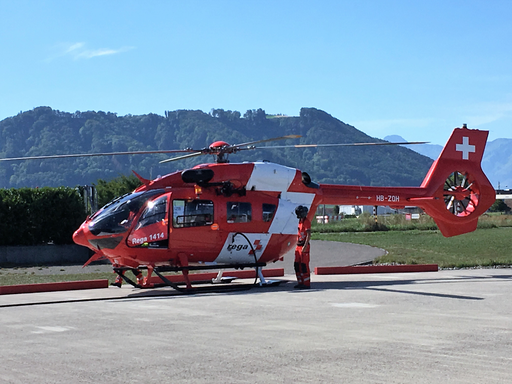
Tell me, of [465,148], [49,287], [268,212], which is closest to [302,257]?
[268,212]

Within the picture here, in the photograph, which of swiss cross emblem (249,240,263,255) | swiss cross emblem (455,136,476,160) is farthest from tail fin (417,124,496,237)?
swiss cross emblem (249,240,263,255)

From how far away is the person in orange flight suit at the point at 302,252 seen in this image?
1515 cm

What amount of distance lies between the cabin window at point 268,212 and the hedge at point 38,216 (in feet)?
43.0

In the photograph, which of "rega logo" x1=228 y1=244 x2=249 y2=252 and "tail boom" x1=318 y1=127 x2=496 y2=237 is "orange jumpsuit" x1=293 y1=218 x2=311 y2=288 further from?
"tail boom" x1=318 y1=127 x2=496 y2=237

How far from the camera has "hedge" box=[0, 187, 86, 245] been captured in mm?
25906

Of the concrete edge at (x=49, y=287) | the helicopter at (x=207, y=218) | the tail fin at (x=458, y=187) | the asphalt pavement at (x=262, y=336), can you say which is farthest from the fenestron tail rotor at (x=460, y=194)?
the concrete edge at (x=49, y=287)

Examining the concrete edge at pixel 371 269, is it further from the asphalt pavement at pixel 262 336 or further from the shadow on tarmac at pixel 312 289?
the asphalt pavement at pixel 262 336

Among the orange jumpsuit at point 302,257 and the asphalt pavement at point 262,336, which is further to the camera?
the orange jumpsuit at point 302,257

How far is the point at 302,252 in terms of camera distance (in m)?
15.4

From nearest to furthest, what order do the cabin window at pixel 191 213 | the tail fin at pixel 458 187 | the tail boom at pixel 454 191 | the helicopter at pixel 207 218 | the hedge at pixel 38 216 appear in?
the helicopter at pixel 207 218 → the cabin window at pixel 191 213 → the tail boom at pixel 454 191 → the tail fin at pixel 458 187 → the hedge at pixel 38 216

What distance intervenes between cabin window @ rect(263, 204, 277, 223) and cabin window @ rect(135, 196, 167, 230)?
2508mm

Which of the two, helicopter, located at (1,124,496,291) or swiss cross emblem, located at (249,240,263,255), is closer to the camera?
helicopter, located at (1,124,496,291)

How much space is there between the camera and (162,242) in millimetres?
14812

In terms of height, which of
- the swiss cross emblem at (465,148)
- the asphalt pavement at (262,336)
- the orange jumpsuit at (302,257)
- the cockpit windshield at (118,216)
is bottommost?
the asphalt pavement at (262,336)
